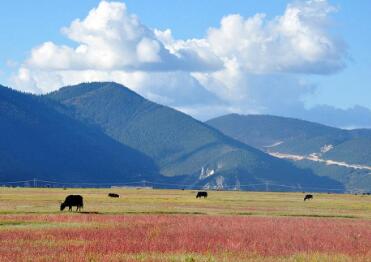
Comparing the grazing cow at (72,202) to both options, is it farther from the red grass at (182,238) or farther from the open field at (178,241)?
the red grass at (182,238)

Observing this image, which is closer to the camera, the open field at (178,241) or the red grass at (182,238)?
the open field at (178,241)

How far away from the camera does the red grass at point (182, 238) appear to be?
2953 centimetres

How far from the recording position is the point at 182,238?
3456cm

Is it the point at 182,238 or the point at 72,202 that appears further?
the point at 72,202

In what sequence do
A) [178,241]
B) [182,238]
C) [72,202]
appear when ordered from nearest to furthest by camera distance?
[178,241] < [182,238] < [72,202]

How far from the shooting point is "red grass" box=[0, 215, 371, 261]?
1163 inches

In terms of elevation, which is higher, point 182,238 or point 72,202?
point 72,202

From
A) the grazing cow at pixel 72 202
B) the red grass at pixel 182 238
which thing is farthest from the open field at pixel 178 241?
the grazing cow at pixel 72 202

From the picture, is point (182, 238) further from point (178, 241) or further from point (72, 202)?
point (72, 202)

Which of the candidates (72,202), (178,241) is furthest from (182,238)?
(72,202)

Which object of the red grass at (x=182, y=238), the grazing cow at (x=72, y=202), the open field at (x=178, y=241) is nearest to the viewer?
the open field at (x=178, y=241)

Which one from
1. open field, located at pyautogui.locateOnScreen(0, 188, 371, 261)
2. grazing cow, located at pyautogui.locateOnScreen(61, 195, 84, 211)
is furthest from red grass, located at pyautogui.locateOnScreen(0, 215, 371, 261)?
grazing cow, located at pyautogui.locateOnScreen(61, 195, 84, 211)

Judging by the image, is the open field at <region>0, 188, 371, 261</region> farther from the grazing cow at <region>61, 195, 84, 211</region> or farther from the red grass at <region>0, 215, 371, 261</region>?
the grazing cow at <region>61, 195, 84, 211</region>

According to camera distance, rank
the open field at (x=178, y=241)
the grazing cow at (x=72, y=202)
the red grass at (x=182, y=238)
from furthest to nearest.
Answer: the grazing cow at (x=72, y=202) < the red grass at (x=182, y=238) < the open field at (x=178, y=241)
